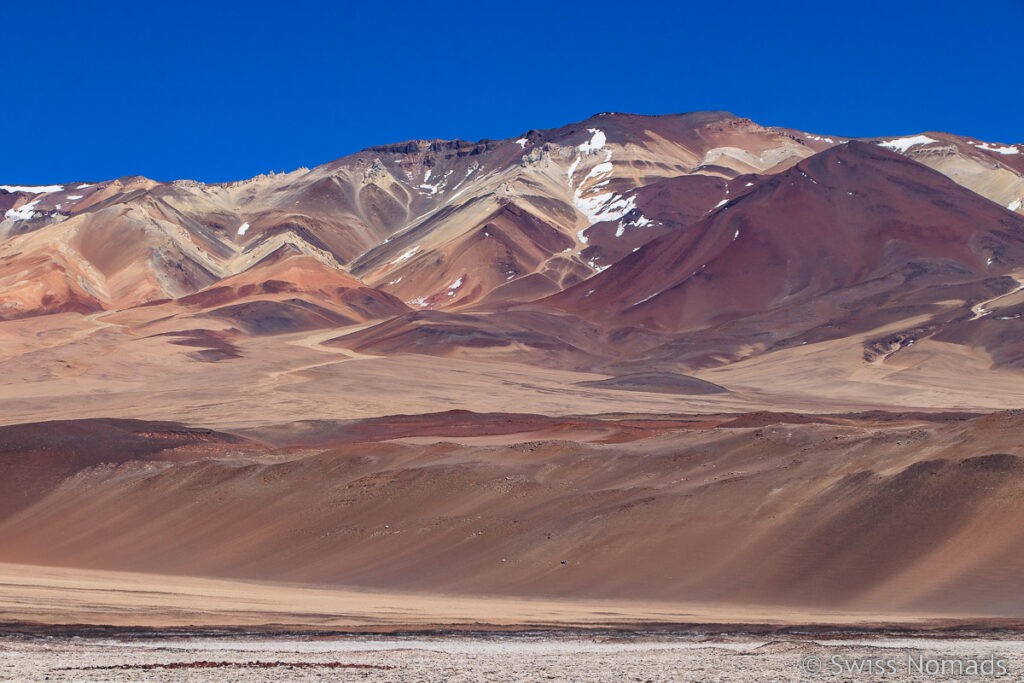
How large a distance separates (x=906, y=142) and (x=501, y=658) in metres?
196

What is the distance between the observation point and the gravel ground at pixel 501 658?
1272cm

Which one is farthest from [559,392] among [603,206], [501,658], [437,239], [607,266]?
[603,206]

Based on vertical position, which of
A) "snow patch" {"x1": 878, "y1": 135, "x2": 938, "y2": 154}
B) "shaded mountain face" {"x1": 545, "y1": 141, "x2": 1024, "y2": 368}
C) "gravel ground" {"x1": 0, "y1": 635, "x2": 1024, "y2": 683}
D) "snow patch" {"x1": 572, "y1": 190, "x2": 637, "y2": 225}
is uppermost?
"snow patch" {"x1": 878, "y1": 135, "x2": 938, "y2": 154}

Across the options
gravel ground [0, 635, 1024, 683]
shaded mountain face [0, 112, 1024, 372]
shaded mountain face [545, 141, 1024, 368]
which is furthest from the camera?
shaded mountain face [545, 141, 1024, 368]

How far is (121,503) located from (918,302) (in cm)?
8697

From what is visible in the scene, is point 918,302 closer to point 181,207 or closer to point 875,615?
point 875,615

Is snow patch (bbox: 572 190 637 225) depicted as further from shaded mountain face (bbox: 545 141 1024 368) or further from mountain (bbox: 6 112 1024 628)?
shaded mountain face (bbox: 545 141 1024 368)

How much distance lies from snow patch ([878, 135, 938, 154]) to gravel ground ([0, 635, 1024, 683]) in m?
187

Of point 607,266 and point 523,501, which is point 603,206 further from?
point 523,501

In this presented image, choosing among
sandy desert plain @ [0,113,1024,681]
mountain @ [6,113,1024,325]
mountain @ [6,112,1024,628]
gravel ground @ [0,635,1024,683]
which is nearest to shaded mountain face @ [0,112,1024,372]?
mountain @ [6,113,1024,325]

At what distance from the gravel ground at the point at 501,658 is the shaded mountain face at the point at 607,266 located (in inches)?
3330

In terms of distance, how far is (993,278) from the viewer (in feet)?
359

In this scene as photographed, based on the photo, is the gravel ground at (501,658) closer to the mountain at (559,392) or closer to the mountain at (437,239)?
the mountain at (559,392)

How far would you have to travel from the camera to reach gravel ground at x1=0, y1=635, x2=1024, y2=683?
12.7m
